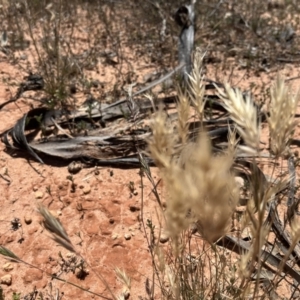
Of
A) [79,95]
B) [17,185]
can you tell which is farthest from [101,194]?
[79,95]

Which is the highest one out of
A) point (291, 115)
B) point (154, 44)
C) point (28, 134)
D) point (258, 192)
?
point (291, 115)

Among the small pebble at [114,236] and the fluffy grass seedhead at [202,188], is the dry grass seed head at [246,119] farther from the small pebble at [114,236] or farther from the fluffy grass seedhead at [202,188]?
the small pebble at [114,236]

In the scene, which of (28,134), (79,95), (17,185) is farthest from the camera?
(79,95)

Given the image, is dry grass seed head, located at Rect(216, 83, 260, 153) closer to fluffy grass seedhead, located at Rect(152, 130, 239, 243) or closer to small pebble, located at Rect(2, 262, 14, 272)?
fluffy grass seedhead, located at Rect(152, 130, 239, 243)

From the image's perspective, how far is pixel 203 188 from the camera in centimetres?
66

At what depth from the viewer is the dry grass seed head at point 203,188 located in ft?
2.13

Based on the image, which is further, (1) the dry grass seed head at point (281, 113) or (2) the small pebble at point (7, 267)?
(2) the small pebble at point (7, 267)

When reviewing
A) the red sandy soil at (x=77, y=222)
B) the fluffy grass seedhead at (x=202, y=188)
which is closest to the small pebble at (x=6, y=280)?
Result: the red sandy soil at (x=77, y=222)

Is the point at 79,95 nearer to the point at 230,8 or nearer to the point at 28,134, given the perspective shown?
the point at 28,134

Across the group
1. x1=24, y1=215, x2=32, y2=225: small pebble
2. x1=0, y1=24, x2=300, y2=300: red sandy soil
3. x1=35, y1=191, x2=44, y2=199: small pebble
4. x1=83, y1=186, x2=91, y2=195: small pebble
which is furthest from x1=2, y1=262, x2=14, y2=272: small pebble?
x1=83, y1=186, x2=91, y2=195: small pebble

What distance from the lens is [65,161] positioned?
2506 millimetres

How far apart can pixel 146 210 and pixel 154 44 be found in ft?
8.86

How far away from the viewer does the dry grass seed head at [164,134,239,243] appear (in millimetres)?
648

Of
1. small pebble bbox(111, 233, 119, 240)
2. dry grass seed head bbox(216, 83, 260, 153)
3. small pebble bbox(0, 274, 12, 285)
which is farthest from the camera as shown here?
small pebble bbox(111, 233, 119, 240)
